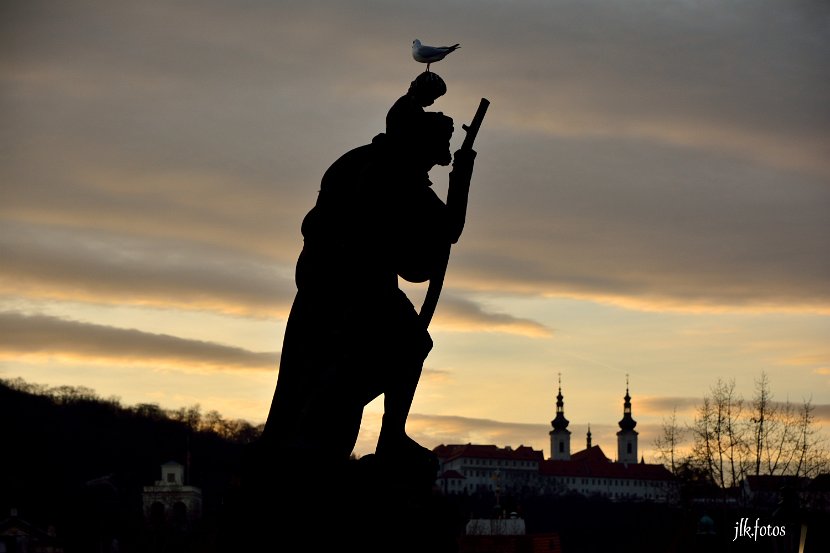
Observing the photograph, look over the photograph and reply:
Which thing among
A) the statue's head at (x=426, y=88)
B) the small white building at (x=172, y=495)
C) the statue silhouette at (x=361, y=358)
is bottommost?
the statue silhouette at (x=361, y=358)

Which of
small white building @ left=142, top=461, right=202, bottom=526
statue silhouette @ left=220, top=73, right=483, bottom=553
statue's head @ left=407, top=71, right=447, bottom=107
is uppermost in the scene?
small white building @ left=142, top=461, right=202, bottom=526

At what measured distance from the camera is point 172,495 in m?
117

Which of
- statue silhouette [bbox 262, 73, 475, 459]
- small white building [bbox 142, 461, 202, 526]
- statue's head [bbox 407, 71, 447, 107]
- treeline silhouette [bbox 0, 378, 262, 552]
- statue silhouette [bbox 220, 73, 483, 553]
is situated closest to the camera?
statue silhouette [bbox 220, 73, 483, 553]

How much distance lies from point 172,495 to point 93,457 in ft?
23.4

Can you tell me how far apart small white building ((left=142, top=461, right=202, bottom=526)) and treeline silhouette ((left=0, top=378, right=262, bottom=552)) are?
102cm

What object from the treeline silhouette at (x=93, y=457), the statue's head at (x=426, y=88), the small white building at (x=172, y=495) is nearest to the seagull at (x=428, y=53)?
the statue's head at (x=426, y=88)

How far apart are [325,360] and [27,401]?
118670mm

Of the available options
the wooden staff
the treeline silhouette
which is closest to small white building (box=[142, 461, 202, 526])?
the treeline silhouette

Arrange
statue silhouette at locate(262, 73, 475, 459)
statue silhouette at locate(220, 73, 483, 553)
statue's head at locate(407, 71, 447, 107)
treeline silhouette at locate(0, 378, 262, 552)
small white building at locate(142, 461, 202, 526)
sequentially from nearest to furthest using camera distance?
statue silhouette at locate(220, 73, 483, 553), statue silhouette at locate(262, 73, 475, 459), statue's head at locate(407, 71, 447, 107), treeline silhouette at locate(0, 378, 262, 552), small white building at locate(142, 461, 202, 526)

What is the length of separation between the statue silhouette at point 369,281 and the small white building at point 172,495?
336ft

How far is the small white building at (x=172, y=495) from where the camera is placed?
112 metres

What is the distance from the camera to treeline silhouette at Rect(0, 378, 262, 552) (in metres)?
78.2

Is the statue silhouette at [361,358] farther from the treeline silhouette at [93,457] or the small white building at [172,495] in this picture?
the small white building at [172,495]

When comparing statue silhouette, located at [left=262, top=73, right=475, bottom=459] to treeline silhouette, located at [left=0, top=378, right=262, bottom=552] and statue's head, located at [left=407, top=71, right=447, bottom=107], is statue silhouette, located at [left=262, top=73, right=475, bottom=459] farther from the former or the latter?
treeline silhouette, located at [left=0, top=378, right=262, bottom=552]
